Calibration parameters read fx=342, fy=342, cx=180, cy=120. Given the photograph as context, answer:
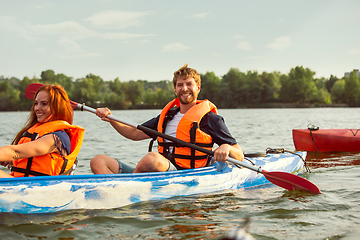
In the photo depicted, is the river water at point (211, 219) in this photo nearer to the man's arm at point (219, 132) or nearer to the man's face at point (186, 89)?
the man's arm at point (219, 132)

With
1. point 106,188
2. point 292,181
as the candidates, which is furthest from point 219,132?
point 106,188

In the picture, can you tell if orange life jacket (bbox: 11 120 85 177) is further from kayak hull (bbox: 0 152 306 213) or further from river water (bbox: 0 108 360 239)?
river water (bbox: 0 108 360 239)

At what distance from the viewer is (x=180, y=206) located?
335cm

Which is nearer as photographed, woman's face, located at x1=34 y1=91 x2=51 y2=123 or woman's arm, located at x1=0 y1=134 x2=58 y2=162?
woman's arm, located at x1=0 y1=134 x2=58 y2=162

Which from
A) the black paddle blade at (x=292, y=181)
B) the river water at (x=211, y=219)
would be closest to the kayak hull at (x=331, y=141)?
the river water at (x=211, y=219)

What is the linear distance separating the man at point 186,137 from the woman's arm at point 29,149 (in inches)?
26.9

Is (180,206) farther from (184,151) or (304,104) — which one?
(304,104)

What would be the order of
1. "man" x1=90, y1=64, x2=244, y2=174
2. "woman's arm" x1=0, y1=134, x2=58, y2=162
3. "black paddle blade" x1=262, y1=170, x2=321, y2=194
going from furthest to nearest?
"black paddle blade" x1=262, y1=170, x2=321, y2=194
"man" x1=90, y1=64, x2=244, y2=174
"woman's arm" x1=0, y1=134, x2=58, y2=162

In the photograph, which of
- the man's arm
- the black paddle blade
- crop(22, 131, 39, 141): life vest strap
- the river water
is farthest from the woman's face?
the black paddle blade

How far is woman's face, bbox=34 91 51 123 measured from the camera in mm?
2936

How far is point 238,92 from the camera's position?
64312 millimetres

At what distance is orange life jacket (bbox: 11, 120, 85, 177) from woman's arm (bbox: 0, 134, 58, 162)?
11 cm

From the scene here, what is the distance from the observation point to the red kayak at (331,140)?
25.7ft

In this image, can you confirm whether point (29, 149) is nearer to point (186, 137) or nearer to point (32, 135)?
point (32, 135)
